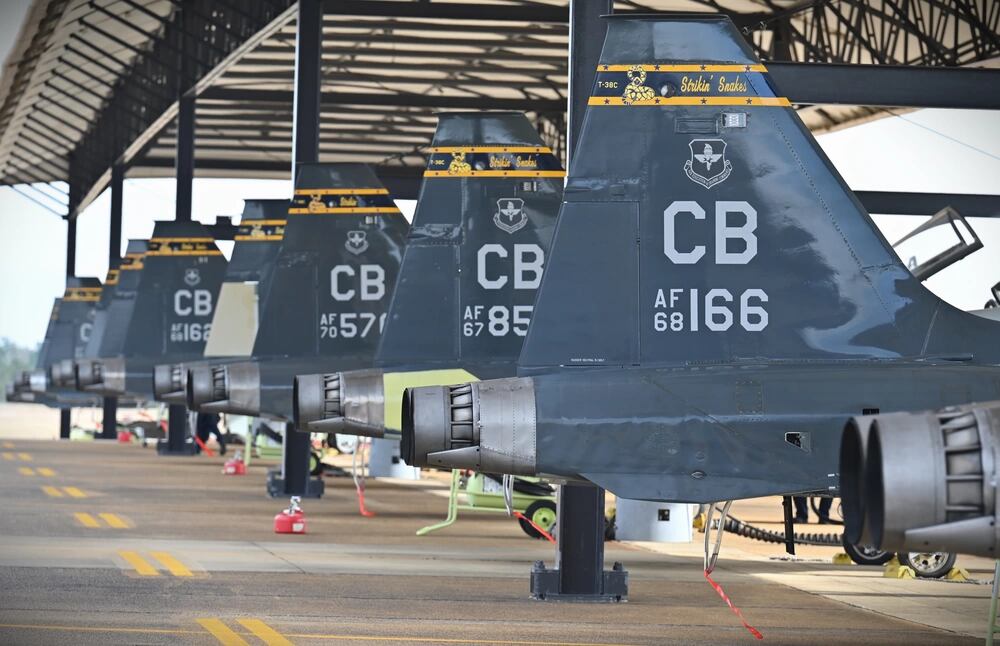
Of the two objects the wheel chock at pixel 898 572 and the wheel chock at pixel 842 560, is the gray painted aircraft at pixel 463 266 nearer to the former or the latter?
the wheel chock at pixel 898 572

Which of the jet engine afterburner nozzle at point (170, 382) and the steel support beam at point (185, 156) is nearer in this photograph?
the jet engine afterburner nozzle at point (170, 382)

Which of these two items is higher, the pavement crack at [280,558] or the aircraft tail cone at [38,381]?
the aircraft tail cone at [38,381]

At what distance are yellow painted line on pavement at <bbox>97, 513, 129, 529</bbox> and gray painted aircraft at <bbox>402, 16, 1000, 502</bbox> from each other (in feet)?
33.0

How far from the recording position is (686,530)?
18.2 m

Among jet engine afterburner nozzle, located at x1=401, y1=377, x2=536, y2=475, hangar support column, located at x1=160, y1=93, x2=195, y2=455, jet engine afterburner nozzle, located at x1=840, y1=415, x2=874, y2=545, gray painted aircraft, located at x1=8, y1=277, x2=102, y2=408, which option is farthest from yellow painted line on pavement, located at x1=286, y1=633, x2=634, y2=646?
gray painted aircraft, located at x1=8, y1=277, x2=102, y2=408

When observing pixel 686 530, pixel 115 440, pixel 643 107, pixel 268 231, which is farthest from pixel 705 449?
pixel 115 440

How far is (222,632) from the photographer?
10750 mm

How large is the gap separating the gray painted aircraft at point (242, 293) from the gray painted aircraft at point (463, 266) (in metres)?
11.4

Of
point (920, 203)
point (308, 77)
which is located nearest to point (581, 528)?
point (308, 77)

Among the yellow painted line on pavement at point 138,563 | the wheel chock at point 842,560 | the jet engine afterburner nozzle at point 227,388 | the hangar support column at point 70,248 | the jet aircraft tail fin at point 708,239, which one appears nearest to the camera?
the jet aircraft tail fin at point 708,239

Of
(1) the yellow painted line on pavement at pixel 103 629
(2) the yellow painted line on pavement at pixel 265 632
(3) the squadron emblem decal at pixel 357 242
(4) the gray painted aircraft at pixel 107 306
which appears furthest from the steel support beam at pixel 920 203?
(1) the yellow painted line on pavement at pixel 103 629

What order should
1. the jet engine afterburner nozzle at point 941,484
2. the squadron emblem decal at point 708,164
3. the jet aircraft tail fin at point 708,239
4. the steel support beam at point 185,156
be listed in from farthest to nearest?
the steel support beam at point 185,156, the squadron emblem decal at point 708,164, the jet aircraft tail fin at point 708,239, the jet engine afterburner nozzle at point 941,484

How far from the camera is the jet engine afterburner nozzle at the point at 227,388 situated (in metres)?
20.6

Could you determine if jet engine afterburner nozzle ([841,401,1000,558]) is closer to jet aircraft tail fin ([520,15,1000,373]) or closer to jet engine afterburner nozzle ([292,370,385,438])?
jet aircraft tail fin ([520,15,1000,373])
